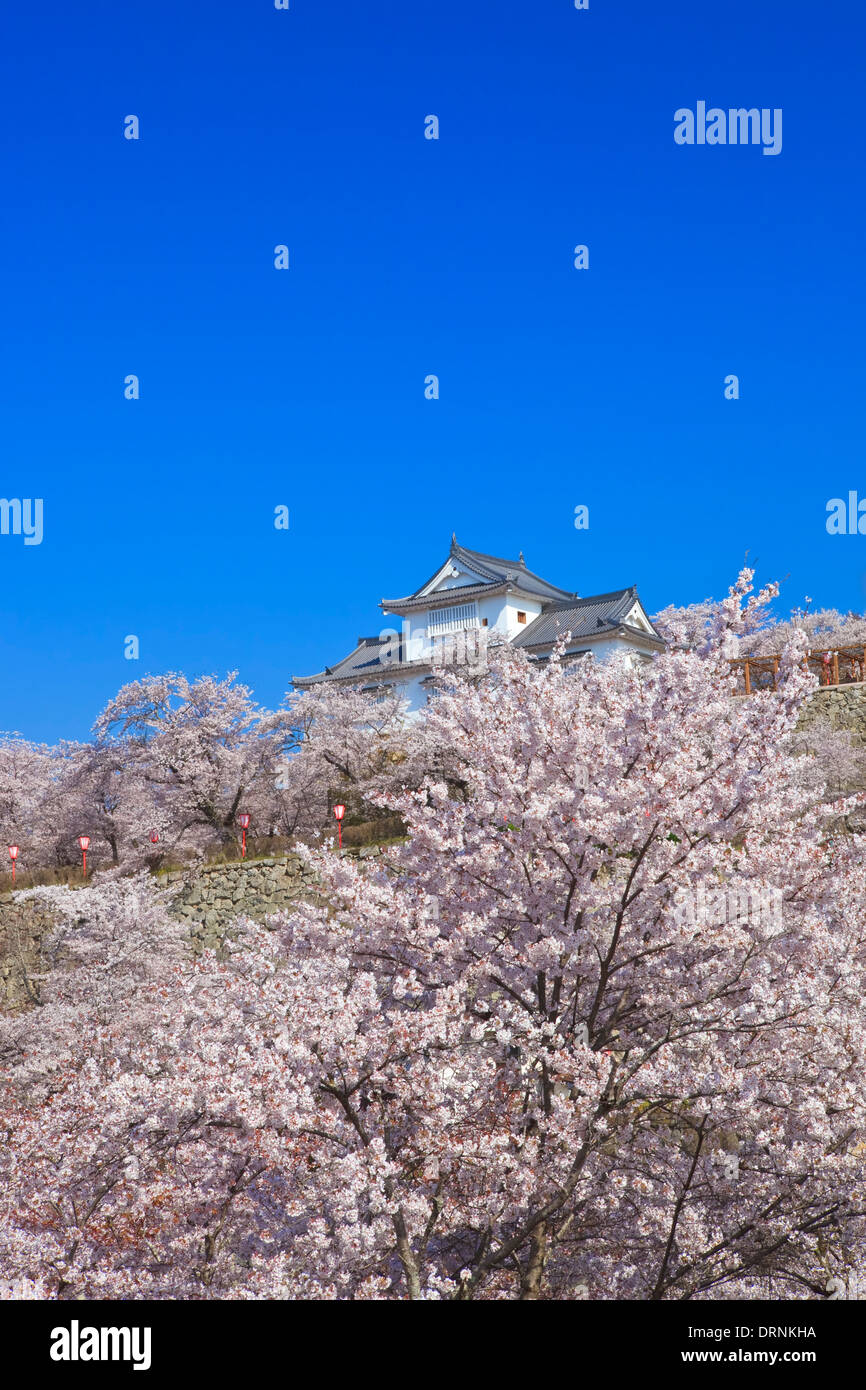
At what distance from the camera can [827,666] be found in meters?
21.7

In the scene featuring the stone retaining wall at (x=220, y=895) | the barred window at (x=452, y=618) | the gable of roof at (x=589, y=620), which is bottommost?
the stone retaining wall at (x=220, y=895)

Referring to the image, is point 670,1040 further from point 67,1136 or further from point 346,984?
point 67,1136

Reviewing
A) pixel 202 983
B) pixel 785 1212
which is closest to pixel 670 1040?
pixel 785 1212

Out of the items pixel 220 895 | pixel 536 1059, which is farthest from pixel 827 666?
pixel 536 1059

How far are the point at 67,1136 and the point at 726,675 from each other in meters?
5.78

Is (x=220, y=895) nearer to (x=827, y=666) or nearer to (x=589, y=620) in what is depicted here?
(x=827, y=666)

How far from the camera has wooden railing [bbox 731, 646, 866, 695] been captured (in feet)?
69.9

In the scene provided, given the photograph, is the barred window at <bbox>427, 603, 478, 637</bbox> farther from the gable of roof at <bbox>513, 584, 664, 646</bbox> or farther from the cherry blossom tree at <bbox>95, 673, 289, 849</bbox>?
the cherry blossom tree at <bbox>95, 673, 289, 849</bbox>

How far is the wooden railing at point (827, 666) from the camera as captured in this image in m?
21.3

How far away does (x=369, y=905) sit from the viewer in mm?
6785

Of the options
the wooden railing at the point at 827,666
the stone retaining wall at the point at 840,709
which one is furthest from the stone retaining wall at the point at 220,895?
the stone retaining wall at the point at 840,709
